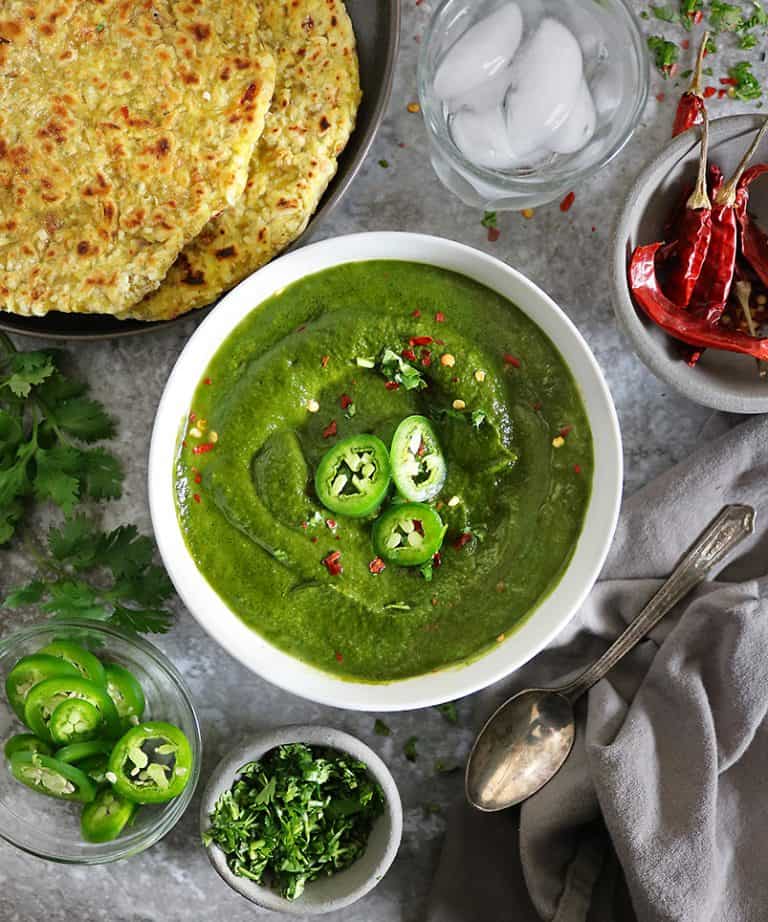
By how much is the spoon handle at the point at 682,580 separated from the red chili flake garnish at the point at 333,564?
968 millimetres

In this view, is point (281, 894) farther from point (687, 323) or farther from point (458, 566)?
point (687, 323)

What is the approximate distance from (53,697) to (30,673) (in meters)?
0.16

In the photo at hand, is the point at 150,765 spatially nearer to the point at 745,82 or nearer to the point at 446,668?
the point at 446,668

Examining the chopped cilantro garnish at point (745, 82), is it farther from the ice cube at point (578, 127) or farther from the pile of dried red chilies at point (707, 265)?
the ice cube at point (578, 127)

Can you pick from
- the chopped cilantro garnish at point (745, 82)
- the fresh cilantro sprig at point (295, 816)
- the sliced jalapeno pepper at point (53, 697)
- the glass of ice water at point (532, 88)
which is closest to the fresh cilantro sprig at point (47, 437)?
the sliced jalapeno pepper at point (53, 697)

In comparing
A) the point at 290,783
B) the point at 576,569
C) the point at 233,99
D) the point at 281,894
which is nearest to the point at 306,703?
the point at 290,783

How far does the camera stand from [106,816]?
135 inches

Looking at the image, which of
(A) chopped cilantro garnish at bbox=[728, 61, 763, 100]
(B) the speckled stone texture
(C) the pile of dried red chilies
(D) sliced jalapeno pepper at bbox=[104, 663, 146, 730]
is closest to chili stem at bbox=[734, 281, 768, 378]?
(C) the pile of dried red chilies

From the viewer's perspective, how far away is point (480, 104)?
334 cm

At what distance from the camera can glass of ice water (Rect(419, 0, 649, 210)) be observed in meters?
3.29

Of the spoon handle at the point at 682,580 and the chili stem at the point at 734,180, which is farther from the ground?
the chili stem at the point at 734,180

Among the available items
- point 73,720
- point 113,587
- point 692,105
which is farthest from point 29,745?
point 692,105

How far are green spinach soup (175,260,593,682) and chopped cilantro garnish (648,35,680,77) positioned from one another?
1.12 m

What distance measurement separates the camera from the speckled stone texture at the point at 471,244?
11.8 ft
